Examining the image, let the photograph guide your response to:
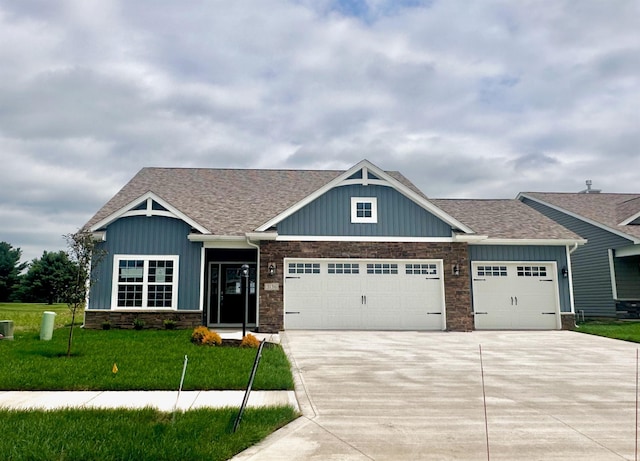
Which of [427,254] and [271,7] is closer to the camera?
[271,7]

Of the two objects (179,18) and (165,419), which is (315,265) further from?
(165,419)

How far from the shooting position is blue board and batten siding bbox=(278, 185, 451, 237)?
54.8 ft

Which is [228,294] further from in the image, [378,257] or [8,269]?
[8,269]

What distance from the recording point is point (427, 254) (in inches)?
664

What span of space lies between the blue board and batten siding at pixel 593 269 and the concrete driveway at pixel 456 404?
10.1 meters

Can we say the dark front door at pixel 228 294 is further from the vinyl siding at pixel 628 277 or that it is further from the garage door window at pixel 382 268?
the vinyl siding at pixel 628 277

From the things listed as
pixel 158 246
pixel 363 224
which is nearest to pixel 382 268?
pixel 363 224

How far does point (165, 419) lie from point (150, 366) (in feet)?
11.1

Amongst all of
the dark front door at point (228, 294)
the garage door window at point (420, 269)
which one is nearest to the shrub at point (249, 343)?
the dark front door at point (228, 294)

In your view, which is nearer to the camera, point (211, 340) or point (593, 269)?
point (211, 340)

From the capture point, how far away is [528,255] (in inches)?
704

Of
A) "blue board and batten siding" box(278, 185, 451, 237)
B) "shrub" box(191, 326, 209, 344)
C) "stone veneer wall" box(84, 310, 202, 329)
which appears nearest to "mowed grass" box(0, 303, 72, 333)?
"stone veneer wall" box(84, 310, 202, 329)

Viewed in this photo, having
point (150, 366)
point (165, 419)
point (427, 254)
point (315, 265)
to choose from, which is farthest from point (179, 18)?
point (427, 254)

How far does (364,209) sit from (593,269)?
1231cm
